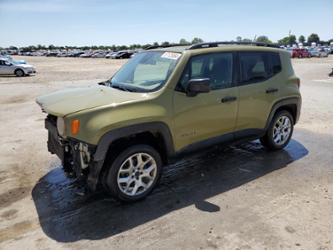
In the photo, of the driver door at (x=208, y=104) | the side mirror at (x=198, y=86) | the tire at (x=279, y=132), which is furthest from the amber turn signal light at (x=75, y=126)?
the tire at (x=279, y=132)

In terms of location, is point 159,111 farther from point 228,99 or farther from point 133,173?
point 228,99

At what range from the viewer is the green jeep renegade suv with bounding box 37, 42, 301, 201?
3.85 meters

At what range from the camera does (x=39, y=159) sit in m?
5.81

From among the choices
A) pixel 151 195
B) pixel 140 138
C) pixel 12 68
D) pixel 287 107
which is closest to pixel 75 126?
pixel 140 138

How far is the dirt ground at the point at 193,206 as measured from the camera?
3.39 m

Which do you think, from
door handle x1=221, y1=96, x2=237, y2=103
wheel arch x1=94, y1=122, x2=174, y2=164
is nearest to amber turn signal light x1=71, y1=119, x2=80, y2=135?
wheel arch x1=94, y1=122, x2=174, y2=164

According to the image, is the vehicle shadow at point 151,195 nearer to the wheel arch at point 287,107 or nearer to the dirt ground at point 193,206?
the dirt ground at point 193,206

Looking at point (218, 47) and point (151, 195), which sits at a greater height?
point (218, 47)

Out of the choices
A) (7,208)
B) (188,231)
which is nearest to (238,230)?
(188,231)

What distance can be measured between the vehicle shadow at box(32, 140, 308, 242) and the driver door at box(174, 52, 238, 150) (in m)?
0.47

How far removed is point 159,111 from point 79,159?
3.64 feet

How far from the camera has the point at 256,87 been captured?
525 centimetres

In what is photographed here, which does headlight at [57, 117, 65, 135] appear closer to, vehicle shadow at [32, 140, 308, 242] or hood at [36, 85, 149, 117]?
hood at [36, 85, 149, 117]

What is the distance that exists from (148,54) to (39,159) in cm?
264
